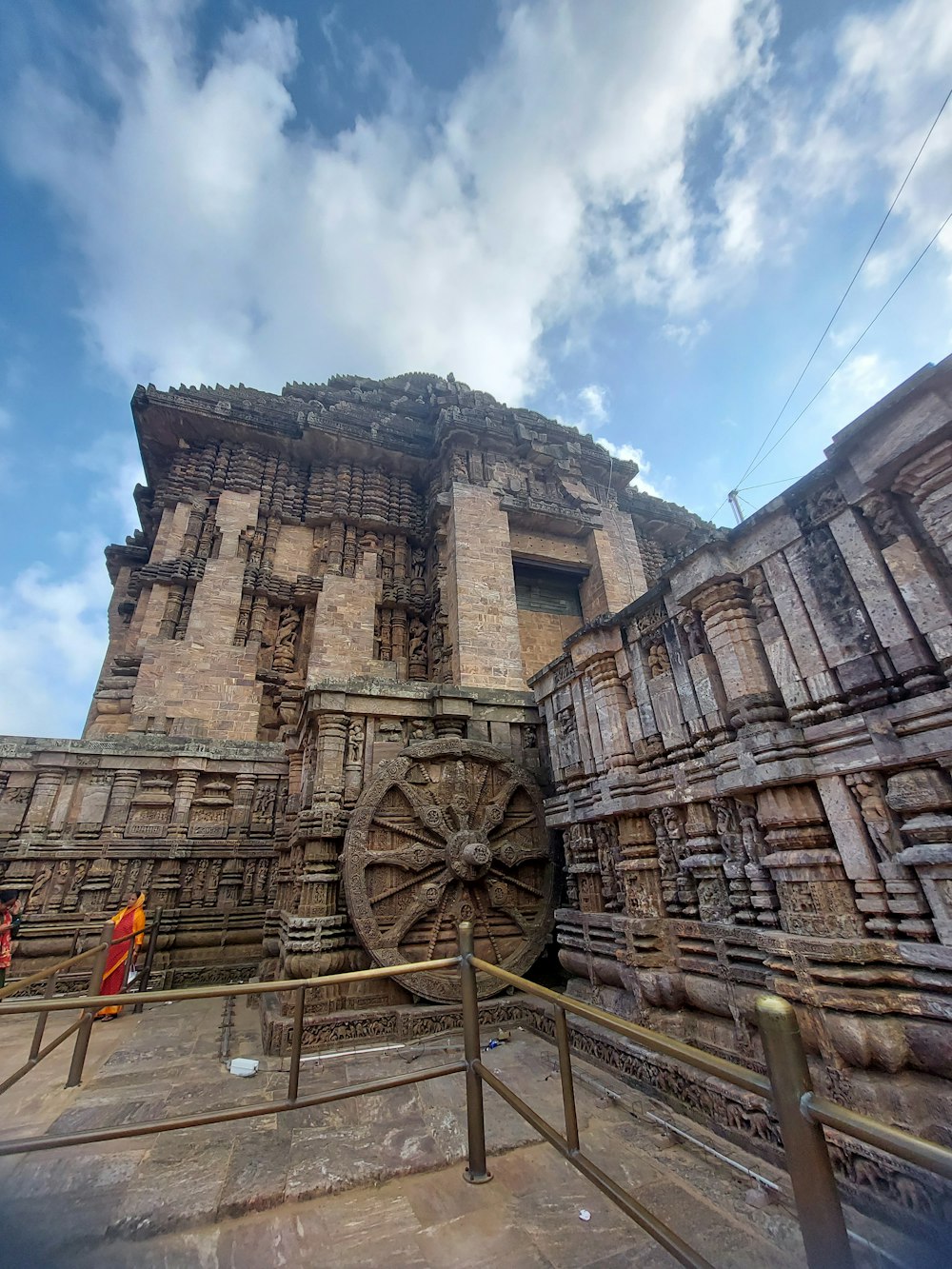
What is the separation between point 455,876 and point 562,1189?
8.76 feet

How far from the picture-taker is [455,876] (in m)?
5.12

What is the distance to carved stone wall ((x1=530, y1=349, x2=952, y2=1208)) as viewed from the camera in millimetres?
2592

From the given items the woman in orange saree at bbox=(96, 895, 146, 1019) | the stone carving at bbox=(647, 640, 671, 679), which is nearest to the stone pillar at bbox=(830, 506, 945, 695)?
the stone carving at bbox=(647, 640, 671, 679)

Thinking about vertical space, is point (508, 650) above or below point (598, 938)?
above

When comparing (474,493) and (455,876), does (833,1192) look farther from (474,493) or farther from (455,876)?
(474,493)

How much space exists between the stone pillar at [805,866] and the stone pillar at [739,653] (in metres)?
0.50

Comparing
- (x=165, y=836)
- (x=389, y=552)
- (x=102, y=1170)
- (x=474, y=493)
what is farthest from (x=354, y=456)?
(x=102, y=1170)

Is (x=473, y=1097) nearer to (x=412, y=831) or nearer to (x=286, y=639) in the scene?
(x=412, y=831)

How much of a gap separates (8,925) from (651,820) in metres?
8.26

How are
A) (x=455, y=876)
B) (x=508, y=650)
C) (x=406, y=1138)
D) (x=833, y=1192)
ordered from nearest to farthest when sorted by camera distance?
(x=833, y=1192)
(x=406, y=1138)
(x=455, y=876)
(x=508, y=650)

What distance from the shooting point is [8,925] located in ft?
23.0

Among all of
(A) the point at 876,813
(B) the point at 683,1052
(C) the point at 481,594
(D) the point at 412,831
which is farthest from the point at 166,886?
(A) the point at 876,813

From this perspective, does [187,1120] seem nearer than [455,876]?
Yes

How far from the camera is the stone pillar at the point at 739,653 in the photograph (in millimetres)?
3459
